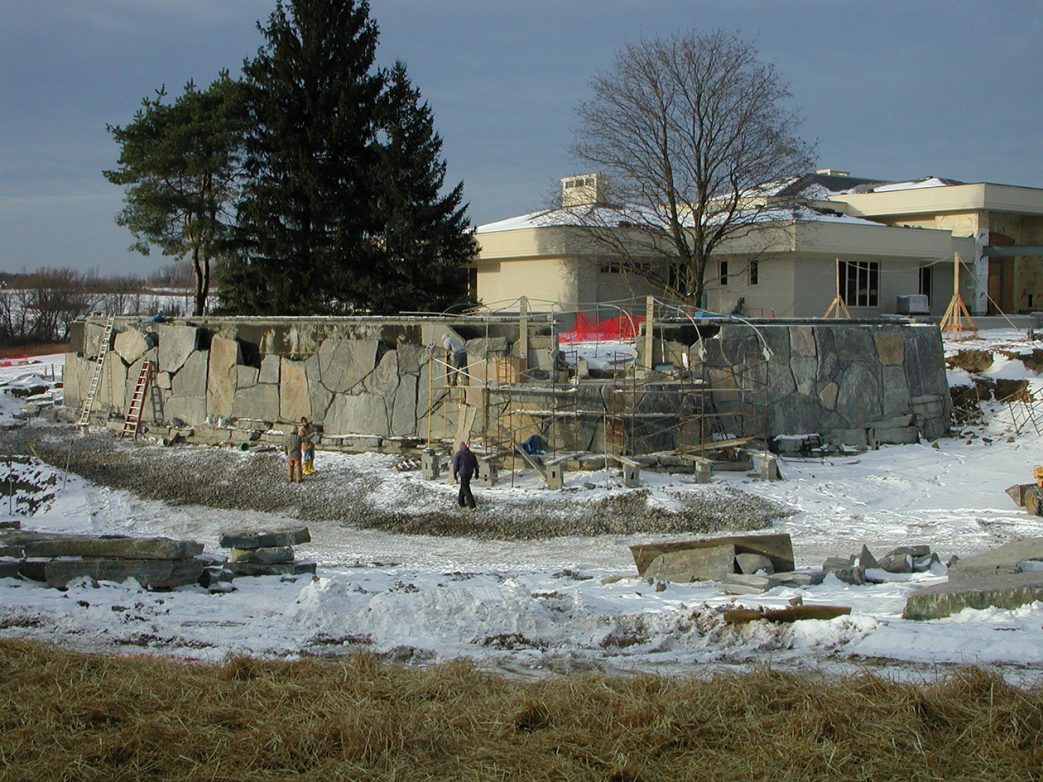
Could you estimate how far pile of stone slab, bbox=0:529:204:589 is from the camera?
9.44 m

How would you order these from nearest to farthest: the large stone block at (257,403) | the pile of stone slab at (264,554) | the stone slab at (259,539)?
the pile of stone slab at (264,554) → the stone slab at (259,539) → the large stone block at (257,403)

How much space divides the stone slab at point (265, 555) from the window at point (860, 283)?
2847cm

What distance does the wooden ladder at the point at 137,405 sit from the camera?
2253cm

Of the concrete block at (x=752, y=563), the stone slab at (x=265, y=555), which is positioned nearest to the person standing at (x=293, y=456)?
the stone slab at (x=265, y=555)

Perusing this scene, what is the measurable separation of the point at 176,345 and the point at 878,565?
55.2ft

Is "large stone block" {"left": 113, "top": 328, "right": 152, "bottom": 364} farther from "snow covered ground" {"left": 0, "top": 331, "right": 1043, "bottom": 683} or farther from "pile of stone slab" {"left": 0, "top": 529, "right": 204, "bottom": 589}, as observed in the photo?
"pile of stone slab" {"left": 0, "top": 529, "right": 204, "bottom": 589}

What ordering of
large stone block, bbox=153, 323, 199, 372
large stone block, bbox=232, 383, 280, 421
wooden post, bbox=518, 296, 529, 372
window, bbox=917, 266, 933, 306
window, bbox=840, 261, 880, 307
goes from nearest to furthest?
wooden post, bbox=518, 296, 529, 372, large stone block, bbox=232, 383, 280, 421, large stone block, bbox=153, 323, 199, 372, window, bbox=840, 261, 880, 307, window, bbox=917, 266, 933, 306

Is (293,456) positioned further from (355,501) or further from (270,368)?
(270,368)

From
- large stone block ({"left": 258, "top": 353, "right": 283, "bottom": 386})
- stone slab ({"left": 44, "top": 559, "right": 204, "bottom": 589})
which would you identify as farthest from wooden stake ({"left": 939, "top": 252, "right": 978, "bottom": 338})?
stone slab ({"left": 44, "top": 559, "right": 204, "bottom": 589})

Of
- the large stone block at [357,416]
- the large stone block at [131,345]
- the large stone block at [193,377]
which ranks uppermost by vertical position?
the large stone block at [131,345]

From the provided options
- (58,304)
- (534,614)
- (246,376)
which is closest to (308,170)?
(246,376)

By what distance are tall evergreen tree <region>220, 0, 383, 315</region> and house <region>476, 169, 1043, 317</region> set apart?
20.4 ft

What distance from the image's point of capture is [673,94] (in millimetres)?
30172

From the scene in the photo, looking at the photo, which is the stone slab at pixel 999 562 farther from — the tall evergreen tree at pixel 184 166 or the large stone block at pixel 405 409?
the tall evergreen tree at pixel 184 166
